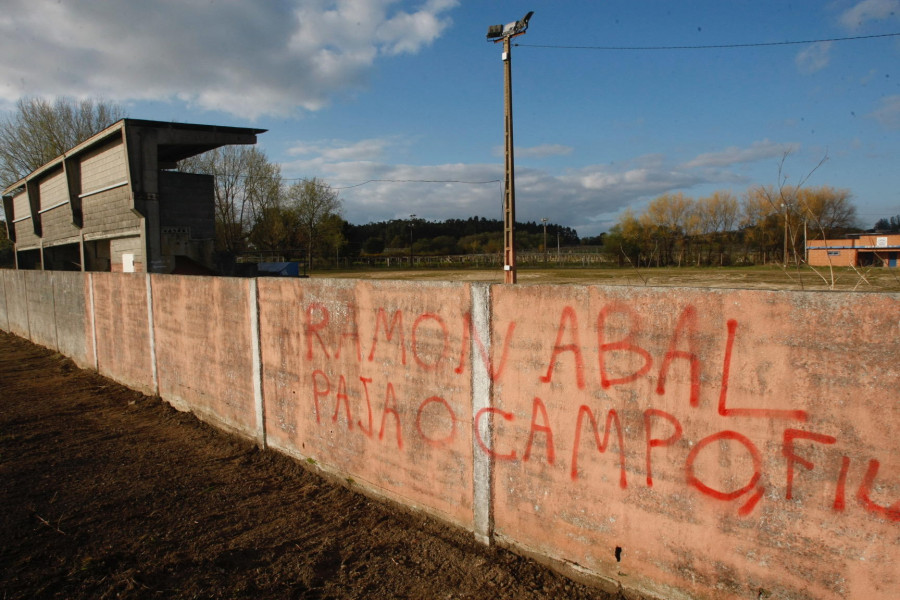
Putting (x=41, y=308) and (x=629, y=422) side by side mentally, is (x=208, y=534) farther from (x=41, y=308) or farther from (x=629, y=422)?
(x=41, y=308)

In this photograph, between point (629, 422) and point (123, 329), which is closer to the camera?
point (629, 422)

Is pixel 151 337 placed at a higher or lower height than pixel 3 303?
higher

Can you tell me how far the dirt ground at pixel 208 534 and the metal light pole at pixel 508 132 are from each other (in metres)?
12.6

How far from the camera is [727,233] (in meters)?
Result: 64.7

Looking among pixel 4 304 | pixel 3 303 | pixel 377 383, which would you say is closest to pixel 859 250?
pixel 377 383

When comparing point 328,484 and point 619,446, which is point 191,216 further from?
point 619,446

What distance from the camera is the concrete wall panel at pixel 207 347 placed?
5711 mm

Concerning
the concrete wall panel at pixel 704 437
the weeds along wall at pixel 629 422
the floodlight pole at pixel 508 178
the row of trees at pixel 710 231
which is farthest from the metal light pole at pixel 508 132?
the row of trees at pixel 710 231

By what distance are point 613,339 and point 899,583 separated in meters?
1.44

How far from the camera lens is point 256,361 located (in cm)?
547

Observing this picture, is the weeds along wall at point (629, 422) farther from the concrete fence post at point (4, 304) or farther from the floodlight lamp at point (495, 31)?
the concrete fence post at point (4, 304)

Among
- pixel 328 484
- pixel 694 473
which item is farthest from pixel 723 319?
pixel 328 484

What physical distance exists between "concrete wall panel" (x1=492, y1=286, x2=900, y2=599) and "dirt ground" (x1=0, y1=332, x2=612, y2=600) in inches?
18.5

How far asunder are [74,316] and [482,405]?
424 inches
